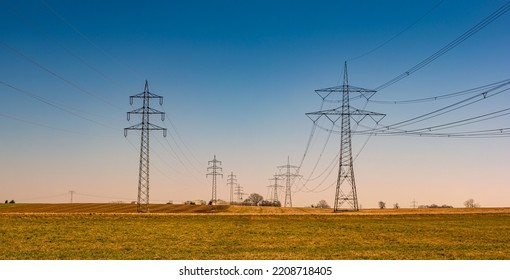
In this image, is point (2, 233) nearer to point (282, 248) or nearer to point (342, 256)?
point (282, 248)

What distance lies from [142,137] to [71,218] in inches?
661

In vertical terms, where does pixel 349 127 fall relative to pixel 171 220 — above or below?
above

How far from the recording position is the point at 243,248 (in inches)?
1021

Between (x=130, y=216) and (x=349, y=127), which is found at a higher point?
(x=349, y=127)

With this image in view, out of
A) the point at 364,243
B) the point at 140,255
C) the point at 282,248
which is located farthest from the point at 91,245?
the point at 364,243

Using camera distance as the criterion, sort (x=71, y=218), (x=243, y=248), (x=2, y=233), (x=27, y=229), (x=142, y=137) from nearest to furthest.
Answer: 1. (x=243, y=248)
2. (x=2, y=233)
3. (x=27, y=229)
4. (x=71, y=218)
5. (x=142, y=137)

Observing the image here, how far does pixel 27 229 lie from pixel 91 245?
13.6 meters

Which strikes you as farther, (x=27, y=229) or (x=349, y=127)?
(x=349, y=127)

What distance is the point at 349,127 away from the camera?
64.7m

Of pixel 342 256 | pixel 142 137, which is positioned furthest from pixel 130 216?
pixel 342 256
